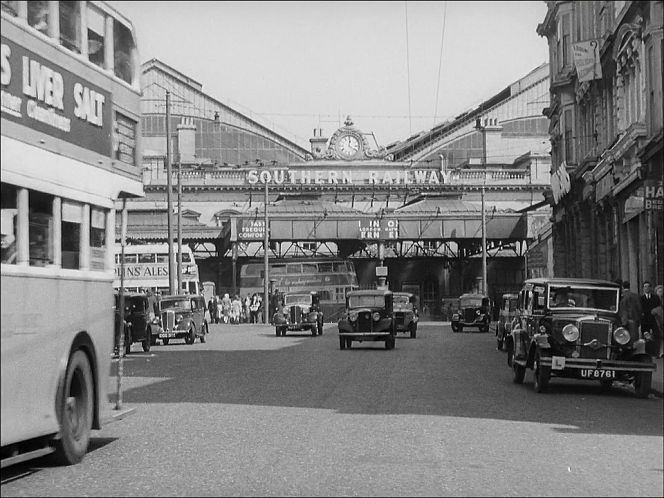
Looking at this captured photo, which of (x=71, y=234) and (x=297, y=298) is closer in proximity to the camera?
(x=71, y=234)

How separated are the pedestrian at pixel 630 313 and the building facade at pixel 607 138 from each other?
9814 mm

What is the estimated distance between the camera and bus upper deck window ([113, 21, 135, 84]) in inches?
476

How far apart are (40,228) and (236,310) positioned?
59.3 meters

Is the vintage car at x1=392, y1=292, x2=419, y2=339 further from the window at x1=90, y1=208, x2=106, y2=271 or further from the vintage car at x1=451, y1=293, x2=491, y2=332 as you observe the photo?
the window at x1=90, y1=208, x2=106, y2=271

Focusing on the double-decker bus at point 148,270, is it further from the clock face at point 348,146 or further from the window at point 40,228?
the window at point 40,228

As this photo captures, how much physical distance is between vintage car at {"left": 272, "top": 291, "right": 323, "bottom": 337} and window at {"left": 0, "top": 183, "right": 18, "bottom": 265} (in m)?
35.9

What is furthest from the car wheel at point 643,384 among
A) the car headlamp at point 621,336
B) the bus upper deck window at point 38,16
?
the bus upper deck window at point 38,16

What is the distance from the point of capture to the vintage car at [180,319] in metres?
40.0

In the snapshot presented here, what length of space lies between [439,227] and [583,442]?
222 ft

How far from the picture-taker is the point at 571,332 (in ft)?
61.6

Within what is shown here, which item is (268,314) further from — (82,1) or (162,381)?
(82,1)

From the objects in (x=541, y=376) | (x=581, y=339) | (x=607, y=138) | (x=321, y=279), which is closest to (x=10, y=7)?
(x=541, y=376)

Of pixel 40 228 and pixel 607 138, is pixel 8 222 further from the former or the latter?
pixel 607 138

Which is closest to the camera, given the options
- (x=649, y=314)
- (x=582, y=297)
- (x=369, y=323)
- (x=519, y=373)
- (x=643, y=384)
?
(x=643, y=384)
